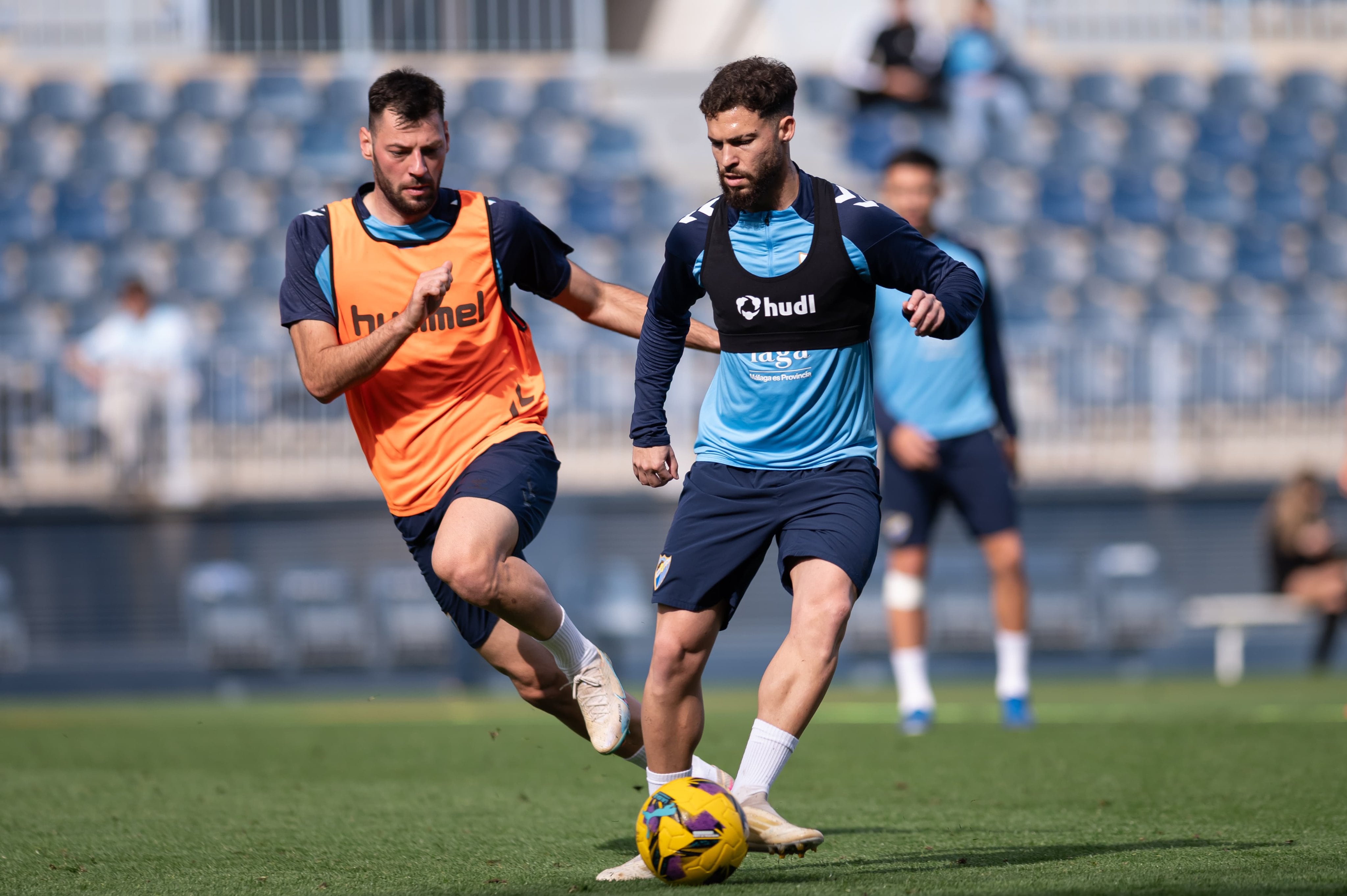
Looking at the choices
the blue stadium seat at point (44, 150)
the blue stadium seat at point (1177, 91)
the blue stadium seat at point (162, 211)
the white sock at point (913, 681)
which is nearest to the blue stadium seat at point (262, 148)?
the blue stadium seat at point (162, 211)

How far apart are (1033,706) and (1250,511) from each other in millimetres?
4203

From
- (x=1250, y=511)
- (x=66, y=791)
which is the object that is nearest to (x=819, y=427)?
(x=66, y=791)

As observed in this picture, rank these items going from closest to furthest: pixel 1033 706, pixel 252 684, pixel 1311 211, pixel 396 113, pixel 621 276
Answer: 1. pixel 396 113
2. pixel 1033 706
3. pixel 252 684
4. pixel 621 276
5. pixel 1311 211

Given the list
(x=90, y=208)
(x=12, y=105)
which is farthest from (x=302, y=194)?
(x=12, y=105)

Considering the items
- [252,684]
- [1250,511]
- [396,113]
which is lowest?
[252,684]

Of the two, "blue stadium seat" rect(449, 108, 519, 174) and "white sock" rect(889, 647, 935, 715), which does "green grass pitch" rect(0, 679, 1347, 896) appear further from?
"blue stadium seat" rect(449, 108, 519, 174)

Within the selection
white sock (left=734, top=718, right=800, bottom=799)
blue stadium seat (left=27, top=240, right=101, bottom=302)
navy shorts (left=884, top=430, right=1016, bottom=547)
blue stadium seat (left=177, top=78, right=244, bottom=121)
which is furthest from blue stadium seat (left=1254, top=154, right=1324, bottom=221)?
white sock (left=734, top=718, right=800, bottom=799)

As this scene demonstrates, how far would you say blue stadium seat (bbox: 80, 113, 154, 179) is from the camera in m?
17.5

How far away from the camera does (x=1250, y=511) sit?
13.4 meters

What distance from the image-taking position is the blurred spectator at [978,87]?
18234 mm

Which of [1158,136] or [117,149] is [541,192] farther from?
[1158,136]

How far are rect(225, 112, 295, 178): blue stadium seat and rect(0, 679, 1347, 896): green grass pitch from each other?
341 inches

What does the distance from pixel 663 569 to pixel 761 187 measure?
1104 mm

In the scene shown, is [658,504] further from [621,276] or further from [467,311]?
[467,311]
